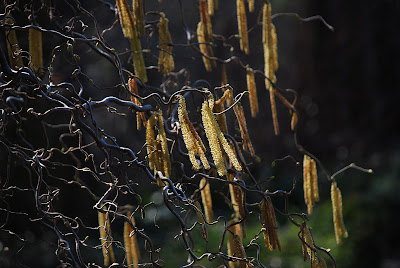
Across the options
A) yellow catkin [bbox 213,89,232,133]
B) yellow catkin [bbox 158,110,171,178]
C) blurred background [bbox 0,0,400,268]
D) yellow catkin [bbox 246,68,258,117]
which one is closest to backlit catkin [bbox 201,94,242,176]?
yellow catkin [bbox 213,89,232,133]

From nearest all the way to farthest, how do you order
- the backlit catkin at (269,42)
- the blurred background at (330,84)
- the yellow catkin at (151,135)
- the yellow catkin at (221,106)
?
the yellow catkin at (221,106)
the yellow catkin at (151,135)
the backlit catkin at (269,42)
the blurred background at (330,84)

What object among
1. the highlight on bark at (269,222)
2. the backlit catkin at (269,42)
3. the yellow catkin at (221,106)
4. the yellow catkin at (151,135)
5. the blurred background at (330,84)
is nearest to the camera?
the yellow catkin at (221,106)

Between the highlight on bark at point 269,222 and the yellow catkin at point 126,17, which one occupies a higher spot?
the yellow catkin at point 126,17

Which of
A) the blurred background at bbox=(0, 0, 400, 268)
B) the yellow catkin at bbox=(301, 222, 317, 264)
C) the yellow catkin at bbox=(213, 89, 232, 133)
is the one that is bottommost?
the blurred background at bbox=(0, 0, 400, 268)

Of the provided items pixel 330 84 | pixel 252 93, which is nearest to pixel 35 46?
pixel 252 93

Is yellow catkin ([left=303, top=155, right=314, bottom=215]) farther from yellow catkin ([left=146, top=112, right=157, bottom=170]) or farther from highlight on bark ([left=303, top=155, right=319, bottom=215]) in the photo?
yellow catkin ([left=146, top=112, right=157, bottom=170])

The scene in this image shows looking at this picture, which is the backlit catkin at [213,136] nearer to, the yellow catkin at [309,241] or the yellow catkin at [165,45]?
the yellow catkin at [309,241]

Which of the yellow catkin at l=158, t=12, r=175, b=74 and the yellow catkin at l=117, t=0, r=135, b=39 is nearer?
the yellow catkin at l=117, t=0, r=135, b=39

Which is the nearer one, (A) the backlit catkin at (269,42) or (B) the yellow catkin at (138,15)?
(B) the yellow catkin at (138,15)

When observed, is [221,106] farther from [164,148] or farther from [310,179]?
[310,179]

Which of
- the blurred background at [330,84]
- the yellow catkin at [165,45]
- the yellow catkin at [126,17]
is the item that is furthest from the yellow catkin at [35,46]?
the blurred background at [330,84]

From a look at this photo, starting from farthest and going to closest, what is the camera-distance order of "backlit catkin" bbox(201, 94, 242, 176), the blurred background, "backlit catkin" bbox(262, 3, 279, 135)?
the blurred background < "backlit catkin" bbox(262, 3, 279, 135) < "backlit catkin" bbox(201, 94, 242, 176)

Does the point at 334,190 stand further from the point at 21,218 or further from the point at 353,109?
the point at 353,109

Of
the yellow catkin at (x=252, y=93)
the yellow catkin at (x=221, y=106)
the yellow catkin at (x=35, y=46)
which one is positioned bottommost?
the yellow catkin at (x=252, y=93)
